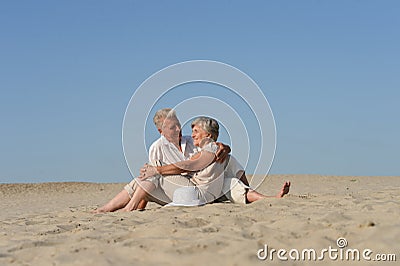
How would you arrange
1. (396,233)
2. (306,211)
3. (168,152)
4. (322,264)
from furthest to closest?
(168,152), (306,211), (396,233), (322,264)

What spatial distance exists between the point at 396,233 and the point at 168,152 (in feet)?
12.0

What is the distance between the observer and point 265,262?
3.73 metres

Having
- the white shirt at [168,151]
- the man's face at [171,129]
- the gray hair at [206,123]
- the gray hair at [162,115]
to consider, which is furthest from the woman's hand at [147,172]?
the gray hair at [206,123]

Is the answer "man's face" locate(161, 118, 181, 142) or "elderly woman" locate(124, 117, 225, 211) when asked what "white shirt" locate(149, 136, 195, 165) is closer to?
"man's face" locate(161, 118, 181, 142)

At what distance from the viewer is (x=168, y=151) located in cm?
728

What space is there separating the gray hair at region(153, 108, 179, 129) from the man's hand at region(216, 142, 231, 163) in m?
0.73

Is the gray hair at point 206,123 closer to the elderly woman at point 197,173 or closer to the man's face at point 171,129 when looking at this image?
the elderly woman at point 197,173

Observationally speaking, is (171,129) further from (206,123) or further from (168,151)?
(206,123)

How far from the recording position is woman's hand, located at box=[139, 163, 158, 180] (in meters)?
7.12

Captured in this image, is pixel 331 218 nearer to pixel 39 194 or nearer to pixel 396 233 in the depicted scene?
pixel 396 233

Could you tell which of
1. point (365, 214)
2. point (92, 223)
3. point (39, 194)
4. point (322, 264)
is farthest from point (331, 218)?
point (39, 194)

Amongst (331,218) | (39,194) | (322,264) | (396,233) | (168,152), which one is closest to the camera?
(322,264)

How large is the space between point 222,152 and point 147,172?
3.32 ft

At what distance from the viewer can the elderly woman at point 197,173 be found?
7027 mm
